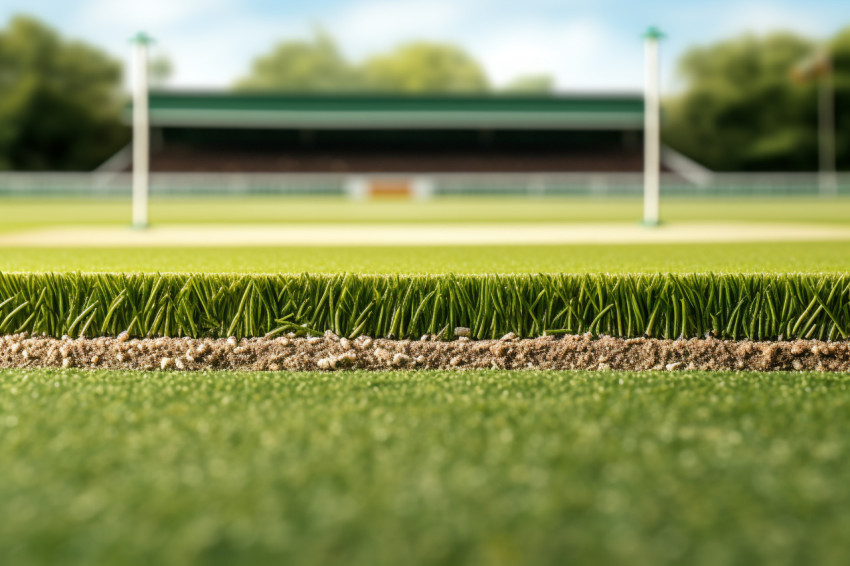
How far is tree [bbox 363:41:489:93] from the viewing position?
258ft

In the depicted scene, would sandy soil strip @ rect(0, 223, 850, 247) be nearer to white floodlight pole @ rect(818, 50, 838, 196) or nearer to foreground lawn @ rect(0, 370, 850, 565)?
foreground lawn @ rect(0, 370, 850, 565)

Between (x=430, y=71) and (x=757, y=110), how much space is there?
3078 centimetres

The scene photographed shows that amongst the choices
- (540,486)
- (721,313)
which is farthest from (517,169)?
(540,486)

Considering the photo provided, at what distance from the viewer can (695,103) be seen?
63.1m

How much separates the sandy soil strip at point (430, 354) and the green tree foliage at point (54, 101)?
54063 mm

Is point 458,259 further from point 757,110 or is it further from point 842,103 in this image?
point 842,103

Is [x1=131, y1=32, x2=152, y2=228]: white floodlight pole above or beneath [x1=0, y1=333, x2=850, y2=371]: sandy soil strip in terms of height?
above

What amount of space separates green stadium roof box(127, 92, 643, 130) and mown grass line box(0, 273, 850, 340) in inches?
1663

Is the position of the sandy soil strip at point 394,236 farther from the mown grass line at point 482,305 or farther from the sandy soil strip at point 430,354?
the sandy soil strip at point 430,354

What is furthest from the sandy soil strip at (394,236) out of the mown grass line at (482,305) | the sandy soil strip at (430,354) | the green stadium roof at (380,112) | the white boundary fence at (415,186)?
the green stadium roof at (380,112)

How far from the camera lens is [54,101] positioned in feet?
185

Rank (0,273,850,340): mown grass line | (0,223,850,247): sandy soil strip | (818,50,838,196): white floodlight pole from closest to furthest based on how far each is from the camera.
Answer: (0,273,850,340): mown grass line
(0,223,850,247): sandy soil strip
(818,50,838,196): white floodlight pole

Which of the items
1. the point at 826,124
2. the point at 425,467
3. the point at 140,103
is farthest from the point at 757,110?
the point at 425,467

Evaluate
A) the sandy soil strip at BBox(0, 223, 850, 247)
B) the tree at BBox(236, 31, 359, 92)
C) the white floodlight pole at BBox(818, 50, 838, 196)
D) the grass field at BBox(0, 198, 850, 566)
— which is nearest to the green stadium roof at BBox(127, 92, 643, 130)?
the white floodlight pole at BBox(818, 50, 838, 196)
